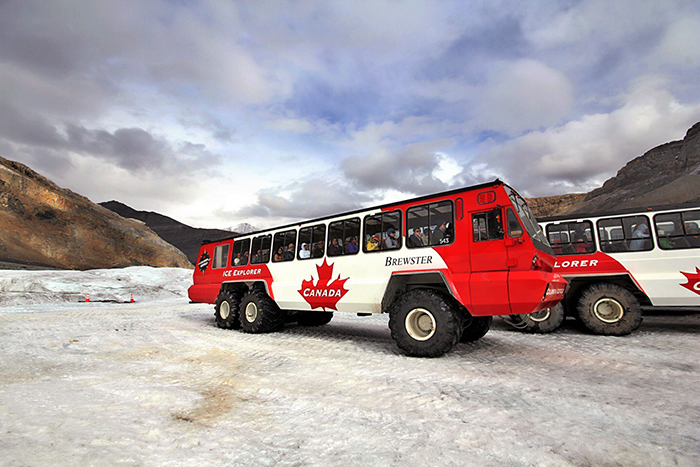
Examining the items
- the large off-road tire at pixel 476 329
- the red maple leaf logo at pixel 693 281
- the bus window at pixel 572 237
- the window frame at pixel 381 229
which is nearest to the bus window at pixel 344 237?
the window frame at pixel 381 229

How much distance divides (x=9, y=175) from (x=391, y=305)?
5905cm

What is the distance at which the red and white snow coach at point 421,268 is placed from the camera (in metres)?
5.03

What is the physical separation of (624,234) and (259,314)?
27.7 ft

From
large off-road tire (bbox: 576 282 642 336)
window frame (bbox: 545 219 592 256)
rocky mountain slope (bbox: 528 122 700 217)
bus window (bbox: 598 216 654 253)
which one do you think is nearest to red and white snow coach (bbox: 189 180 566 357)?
large off-road tire (bbox: 576 282 642 336)

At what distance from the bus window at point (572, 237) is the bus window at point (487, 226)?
4296 millimetres

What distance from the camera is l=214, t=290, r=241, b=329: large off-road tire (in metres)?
9.08

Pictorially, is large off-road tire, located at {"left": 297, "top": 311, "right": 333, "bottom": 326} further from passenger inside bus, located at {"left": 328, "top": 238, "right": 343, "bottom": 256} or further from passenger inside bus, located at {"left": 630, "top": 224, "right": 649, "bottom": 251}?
passenger inside bus, located at {"left": 630, "top": 224, "right": 649, "bottom": 251}

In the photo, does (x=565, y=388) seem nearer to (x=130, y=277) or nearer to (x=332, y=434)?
(x=332, y=434)

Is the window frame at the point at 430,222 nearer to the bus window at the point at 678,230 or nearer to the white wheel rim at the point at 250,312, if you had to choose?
the white wheel rim at the point at 250,312

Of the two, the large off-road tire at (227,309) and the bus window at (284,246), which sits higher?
the bus window at (284,246)

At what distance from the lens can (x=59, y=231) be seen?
4500 centimetres

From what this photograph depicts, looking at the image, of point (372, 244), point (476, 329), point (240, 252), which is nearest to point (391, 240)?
point (372, 244)

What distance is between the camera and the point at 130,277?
71.3ft

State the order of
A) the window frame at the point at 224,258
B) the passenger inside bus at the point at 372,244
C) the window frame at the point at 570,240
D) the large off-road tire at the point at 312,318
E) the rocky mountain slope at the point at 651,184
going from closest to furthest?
the passenger inside bus at the point at 372,244 → the window frame at the point at 570,240 → the large off-road tire at the point at 312,318 → the window frame at the point at 224,258 → the rocky mountain slope at the point at 651,184
